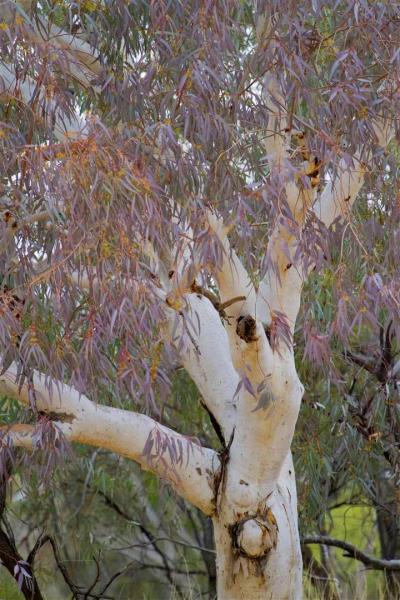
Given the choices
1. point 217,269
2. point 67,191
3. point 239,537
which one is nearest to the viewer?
point 67,191

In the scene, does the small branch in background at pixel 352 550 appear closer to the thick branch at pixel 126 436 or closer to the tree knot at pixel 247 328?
the thick branch at pixel 126 436

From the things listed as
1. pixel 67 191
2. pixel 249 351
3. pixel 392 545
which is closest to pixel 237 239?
pixel 249 351

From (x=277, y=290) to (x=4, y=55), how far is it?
119 centimetres

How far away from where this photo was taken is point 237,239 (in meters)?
3.17

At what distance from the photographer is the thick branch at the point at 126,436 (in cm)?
338

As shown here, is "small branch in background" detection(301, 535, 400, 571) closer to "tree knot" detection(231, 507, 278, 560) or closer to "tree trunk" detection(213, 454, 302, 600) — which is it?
"tree trunk" detection(213, 454, 302, 600)

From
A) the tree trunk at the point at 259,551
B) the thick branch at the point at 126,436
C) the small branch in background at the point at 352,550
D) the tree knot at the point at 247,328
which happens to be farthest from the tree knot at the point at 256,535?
the small branch in background at the point at 352,550

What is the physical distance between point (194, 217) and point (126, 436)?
1023 millimetres

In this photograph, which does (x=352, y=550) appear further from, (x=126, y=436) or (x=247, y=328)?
(x=247, y=328)

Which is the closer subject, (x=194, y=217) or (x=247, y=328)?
(x=194, y=217)

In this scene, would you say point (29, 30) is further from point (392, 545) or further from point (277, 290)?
point (392, 545)

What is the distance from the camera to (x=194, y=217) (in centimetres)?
293

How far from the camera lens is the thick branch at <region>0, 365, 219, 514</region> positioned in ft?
11.1

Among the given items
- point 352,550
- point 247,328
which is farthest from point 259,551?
point 352,550
